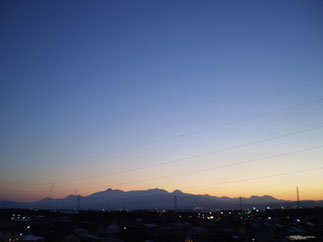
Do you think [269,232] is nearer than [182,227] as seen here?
Yes

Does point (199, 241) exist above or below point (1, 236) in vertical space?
below

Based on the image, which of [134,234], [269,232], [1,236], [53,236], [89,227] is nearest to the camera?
[1,236]

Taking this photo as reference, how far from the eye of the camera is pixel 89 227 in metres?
44.7

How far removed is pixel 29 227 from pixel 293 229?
41419 mm

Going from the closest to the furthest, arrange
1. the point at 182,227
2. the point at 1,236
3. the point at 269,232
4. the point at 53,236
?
1. the point at 1,236
2. the point at 53,236
3. the point at 269,232
4. the point at 182,227

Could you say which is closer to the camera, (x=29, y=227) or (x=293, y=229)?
(x=293, y=229)

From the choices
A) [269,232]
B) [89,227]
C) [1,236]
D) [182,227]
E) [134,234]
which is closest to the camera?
[1,236]

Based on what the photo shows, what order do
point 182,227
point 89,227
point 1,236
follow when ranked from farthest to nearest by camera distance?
point 89,227
point 182,227
point 1,236

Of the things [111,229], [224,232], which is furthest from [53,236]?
[224,232]

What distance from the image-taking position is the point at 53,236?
32.0 meters

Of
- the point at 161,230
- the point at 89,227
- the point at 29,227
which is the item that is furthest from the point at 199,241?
the point at 29,227

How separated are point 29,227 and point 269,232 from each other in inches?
1483

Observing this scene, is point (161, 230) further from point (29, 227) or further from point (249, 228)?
point (29, 227)

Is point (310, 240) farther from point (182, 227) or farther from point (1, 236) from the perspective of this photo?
point (1, 236)
